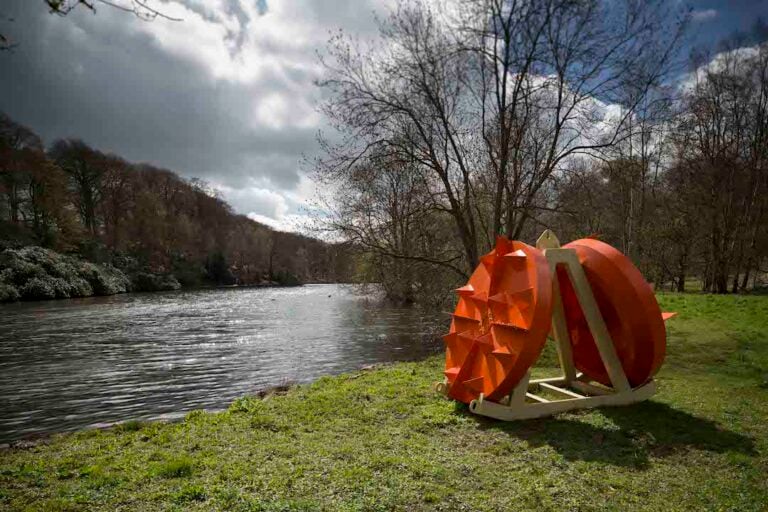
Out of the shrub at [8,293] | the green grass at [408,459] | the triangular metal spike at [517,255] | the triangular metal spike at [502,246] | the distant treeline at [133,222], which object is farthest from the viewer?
the distant treeline at [133,222]

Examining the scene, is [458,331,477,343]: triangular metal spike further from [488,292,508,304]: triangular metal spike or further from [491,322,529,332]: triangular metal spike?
[488,292,508,304]: triangular metal spike

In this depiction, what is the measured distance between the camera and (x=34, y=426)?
8.70m

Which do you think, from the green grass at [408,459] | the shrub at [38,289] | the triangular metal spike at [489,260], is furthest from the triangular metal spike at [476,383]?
the shrub at [38,289]

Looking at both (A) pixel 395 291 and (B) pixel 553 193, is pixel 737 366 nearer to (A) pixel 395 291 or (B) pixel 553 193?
(B) pixel 553 193

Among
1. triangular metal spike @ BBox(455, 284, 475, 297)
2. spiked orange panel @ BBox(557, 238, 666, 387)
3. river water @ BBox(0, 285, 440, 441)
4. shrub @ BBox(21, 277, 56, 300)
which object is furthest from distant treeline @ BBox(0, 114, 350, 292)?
spiked orange panel @ BBox(557, 238, 666, 387)

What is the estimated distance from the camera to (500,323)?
6828mm

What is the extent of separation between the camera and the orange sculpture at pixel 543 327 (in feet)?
21.3

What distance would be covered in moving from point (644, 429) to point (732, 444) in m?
0.94

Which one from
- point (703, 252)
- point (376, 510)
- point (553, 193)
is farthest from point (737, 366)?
point (703, 252)

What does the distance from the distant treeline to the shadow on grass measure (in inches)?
390

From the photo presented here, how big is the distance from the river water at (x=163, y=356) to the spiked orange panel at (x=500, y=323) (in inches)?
219

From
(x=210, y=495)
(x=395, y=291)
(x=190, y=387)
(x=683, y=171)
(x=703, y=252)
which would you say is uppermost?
(x=683, y=171)

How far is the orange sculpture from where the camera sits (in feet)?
21.3

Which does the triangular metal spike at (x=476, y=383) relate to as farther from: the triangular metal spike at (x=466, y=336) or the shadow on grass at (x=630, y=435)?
the triangular metal spike at (x=466, y=336)
